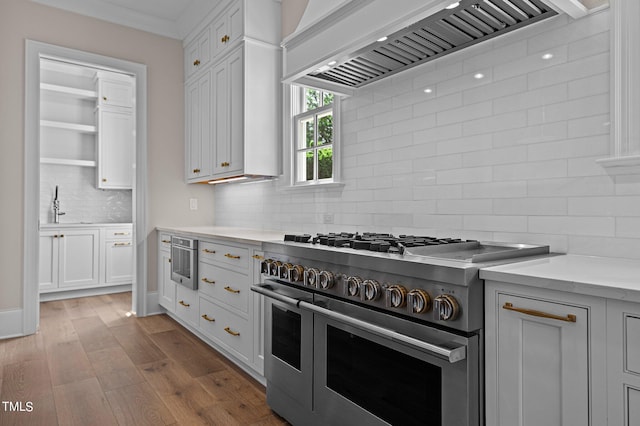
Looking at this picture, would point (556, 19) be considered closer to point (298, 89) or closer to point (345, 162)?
point (345, 162)

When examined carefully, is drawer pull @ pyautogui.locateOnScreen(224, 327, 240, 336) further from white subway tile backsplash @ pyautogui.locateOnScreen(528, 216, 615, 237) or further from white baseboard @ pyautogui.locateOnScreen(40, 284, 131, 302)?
white baseboard @ pyautogui.locateOnScreen(40, 284, 131, 302)

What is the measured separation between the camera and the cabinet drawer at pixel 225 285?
2.64m

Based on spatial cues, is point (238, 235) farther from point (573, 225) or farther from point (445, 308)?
point (573, 225)

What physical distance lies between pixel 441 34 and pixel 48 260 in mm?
4988

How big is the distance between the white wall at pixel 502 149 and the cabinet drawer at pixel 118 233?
145 inches

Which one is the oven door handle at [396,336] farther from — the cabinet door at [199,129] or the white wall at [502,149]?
the cabinet door at [199,129]

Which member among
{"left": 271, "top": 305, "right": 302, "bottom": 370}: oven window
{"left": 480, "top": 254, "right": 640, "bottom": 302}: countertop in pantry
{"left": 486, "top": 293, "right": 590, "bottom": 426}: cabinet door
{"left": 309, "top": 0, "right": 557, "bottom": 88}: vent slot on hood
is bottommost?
{"left": 271, "top": 305, "right": 302, "bottom": 370}: oven window

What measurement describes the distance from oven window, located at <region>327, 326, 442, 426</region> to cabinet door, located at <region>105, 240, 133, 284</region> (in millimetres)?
4337

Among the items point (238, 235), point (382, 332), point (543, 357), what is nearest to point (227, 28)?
point (238, 235)

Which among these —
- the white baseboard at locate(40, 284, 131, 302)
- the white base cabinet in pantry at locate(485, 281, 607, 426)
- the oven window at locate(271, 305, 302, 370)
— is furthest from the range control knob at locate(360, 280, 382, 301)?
the white baseboard at locate(40, 284, 131, 302)

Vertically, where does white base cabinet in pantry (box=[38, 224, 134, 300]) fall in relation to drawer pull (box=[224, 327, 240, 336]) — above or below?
above

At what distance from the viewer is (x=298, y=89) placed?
135 inches

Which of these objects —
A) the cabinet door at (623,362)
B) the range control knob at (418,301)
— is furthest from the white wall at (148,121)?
the cabinet door at (623,362)

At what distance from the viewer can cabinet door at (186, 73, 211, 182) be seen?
4000 mm
